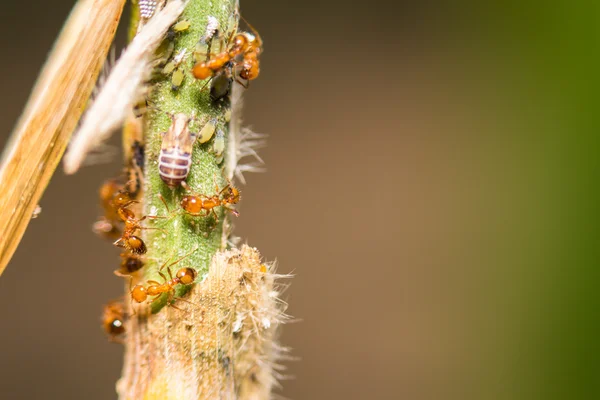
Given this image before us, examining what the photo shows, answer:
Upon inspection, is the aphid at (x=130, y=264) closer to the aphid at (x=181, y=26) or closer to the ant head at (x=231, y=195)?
the ant head at (x=231, y=195)

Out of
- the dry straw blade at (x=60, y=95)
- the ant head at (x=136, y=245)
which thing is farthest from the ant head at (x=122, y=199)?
the dry straw blade at (x=60, y=95)

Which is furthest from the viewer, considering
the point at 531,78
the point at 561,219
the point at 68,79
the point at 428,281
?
the point at 428,281

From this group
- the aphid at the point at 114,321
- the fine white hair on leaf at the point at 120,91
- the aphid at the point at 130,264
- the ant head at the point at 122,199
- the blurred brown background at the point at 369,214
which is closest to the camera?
the fine white hair on leaf at the point at 120,91

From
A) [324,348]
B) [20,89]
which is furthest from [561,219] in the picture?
[20,89]

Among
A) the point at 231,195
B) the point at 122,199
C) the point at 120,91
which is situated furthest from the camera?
the point at 122,199

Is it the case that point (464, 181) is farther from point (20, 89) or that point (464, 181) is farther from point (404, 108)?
point (20, 89)

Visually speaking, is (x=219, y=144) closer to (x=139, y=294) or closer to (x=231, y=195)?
(x=231, y=195)

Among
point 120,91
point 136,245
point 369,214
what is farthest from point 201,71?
point 369,214
